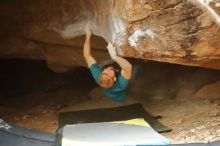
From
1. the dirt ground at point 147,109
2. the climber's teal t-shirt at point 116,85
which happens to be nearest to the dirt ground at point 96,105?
the dirt ground at point 147,109

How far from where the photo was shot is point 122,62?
3004 mm

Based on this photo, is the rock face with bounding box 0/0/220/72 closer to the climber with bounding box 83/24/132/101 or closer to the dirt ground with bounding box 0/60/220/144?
the climber with bounding box 83/24/132/101

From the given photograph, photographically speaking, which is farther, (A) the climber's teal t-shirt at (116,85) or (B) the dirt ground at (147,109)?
(A) the climber's teal t-shirt at (116,85)

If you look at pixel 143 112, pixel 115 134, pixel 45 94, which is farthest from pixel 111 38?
pixel 45 94

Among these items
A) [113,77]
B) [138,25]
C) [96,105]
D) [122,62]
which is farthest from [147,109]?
[138,25]

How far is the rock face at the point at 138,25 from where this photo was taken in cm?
247

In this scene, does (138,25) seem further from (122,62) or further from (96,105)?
(96,105)

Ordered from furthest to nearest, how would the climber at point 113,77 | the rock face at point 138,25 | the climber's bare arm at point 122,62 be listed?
the climber at point 113,77 < the climber's bare arm at point 122,62 < the rock face at point 138,25

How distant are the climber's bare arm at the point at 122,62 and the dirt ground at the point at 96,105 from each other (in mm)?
533

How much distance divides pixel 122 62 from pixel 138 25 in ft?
1.60

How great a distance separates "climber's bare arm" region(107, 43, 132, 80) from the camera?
9.53 ft

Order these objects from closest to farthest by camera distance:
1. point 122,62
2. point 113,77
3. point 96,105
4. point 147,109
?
point 122,62, point 113,77, point 147,109, point 96,105

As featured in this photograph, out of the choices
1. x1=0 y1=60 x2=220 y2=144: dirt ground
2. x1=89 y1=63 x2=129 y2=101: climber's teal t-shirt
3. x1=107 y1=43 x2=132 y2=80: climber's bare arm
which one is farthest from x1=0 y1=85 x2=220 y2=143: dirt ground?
x1=107 y1=43 x2=132 y2=80: climber's bare arm

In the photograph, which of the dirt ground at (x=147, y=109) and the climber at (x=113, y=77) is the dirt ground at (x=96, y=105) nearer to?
the dirt ground at (x=147, y=109)
